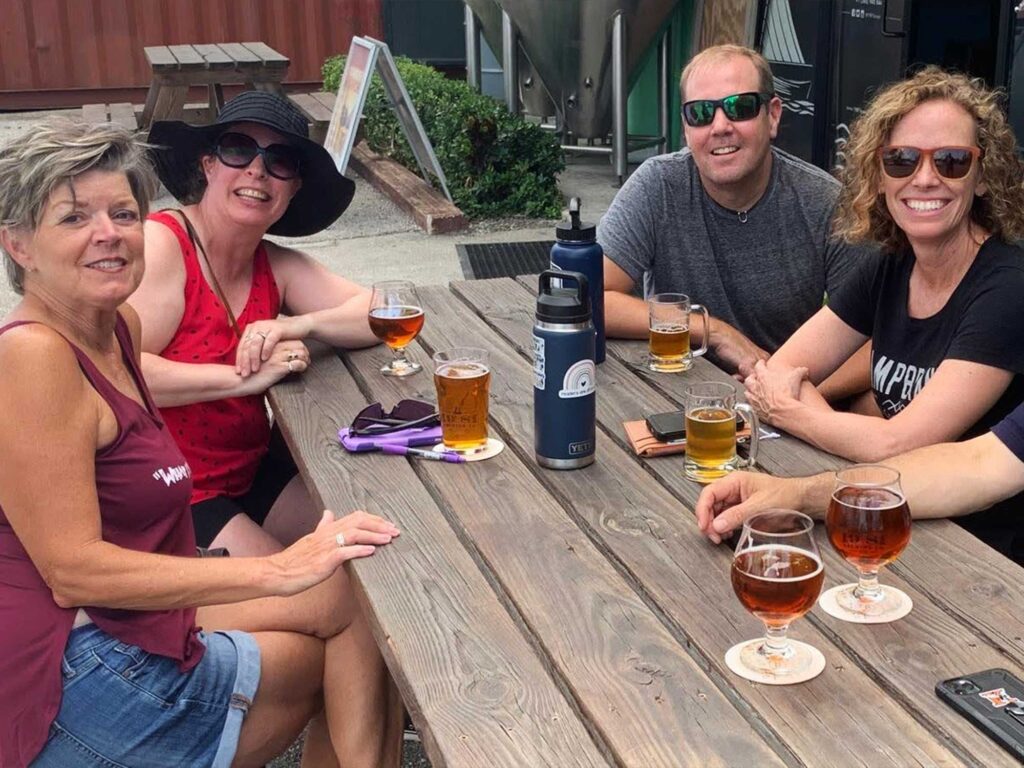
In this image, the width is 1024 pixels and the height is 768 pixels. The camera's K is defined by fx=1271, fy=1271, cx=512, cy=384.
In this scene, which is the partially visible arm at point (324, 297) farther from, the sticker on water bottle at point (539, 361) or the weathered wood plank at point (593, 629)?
the sticker on water bottle at point (539, 361)

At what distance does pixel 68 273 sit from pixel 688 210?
77.2 inches

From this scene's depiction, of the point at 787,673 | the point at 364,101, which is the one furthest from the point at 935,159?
the point at 364,101

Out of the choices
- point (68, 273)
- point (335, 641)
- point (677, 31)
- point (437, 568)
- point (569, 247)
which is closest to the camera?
point (437, 568)

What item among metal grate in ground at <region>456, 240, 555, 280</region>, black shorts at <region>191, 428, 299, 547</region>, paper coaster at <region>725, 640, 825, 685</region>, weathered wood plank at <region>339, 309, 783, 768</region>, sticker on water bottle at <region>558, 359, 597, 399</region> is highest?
sticker on water bottle at <region>558, 359, 597, 399</region>

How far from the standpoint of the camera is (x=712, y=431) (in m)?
2.28

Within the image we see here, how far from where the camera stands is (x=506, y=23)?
32.1ft

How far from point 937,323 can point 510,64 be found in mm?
7739

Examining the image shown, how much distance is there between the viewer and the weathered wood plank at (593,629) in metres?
1.50

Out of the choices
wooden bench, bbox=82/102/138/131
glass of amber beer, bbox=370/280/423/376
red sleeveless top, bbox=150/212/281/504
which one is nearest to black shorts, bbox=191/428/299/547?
red sleeveless top, bbox=150/212/281/504

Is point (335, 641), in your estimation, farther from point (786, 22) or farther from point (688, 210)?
point (786, 22)

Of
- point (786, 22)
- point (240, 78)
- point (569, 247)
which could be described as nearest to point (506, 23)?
point (240, 78)

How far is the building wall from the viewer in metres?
13.2

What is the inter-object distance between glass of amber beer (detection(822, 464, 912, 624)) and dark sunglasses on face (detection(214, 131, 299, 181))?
5.49 feet

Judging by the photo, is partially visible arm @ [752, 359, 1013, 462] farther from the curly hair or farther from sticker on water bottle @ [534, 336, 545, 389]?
sticker on water bottle @ [534, 336, 545, 389]
